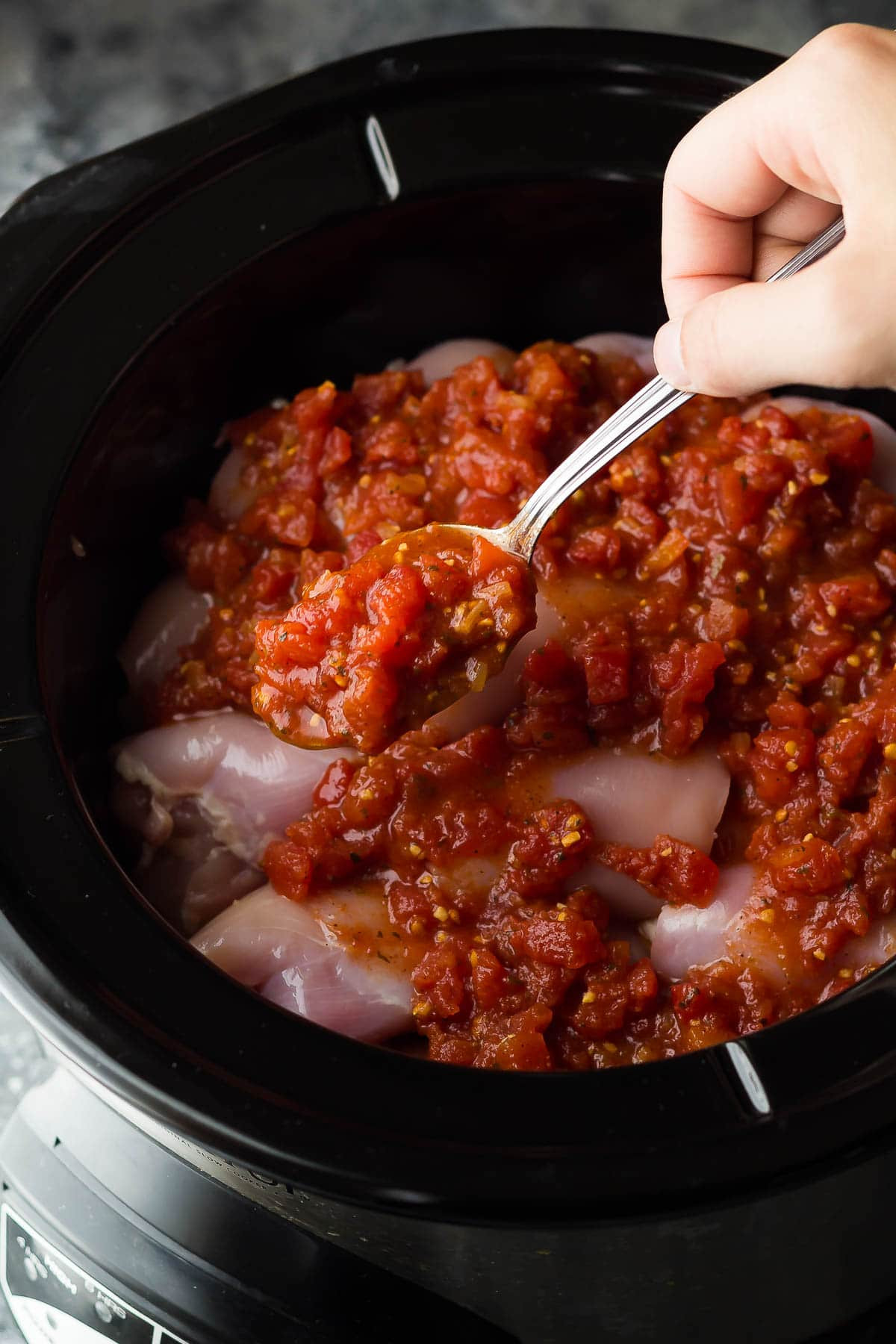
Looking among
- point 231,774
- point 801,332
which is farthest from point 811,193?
point 231,774

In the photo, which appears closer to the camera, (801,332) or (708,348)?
(801,332)

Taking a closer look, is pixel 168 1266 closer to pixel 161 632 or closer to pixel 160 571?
pixel 161 632

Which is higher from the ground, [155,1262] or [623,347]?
[623,347]

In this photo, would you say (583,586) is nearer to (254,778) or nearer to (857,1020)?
(254,778)

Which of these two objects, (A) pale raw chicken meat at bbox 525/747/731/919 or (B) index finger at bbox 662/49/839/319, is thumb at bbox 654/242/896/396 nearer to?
(B) index finger at bbox 662/49/839/319

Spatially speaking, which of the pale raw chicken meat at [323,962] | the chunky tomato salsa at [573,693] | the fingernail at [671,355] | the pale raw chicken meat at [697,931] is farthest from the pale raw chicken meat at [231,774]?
the fingernail at [671,355]
